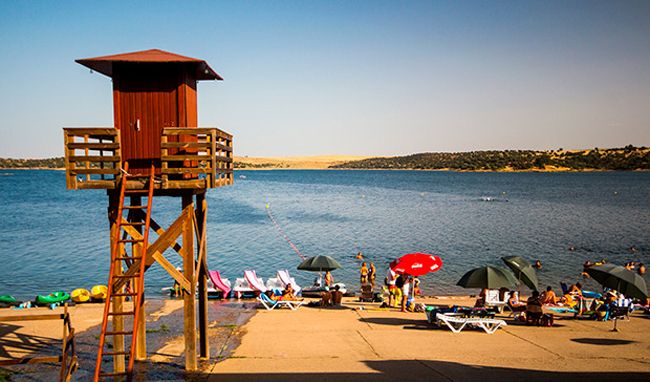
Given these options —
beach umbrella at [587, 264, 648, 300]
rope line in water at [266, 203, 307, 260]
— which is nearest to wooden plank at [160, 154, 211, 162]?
beach umbrella at [587, 264, 648, 300]

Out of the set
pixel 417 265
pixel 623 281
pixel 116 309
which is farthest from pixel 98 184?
pixel 623 281

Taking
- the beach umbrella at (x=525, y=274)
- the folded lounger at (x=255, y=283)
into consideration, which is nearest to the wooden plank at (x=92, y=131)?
the folded lounger at (x=255, y=283)

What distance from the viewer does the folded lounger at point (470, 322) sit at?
14812 millimetres

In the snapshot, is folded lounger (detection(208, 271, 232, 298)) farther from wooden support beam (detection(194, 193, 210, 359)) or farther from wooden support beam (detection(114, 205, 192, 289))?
wooden support beam (detection(114, 205, 192, 289))

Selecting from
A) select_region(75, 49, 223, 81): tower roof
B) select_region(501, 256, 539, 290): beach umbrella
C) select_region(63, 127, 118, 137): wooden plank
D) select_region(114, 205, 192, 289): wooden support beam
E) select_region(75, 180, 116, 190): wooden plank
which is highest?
select_region(75, 49, 223, 81): tower roof

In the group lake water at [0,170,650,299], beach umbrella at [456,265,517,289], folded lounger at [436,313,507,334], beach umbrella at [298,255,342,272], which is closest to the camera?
folded lounger at [436,313,507,334]

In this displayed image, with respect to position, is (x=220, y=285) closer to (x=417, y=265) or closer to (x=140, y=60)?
(x=417, y=265)

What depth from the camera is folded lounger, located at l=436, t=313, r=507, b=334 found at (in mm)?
14812

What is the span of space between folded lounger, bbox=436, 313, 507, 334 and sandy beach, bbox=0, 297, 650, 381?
0.77ft

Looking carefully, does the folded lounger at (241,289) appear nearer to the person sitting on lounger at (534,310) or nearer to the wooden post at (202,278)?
the wooden post at (202,278)

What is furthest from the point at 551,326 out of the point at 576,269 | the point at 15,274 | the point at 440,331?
the point at 15,274

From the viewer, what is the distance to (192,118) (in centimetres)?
1237

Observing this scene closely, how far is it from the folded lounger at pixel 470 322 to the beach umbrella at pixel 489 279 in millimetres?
1365

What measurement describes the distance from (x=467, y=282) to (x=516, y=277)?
237 centimetres
